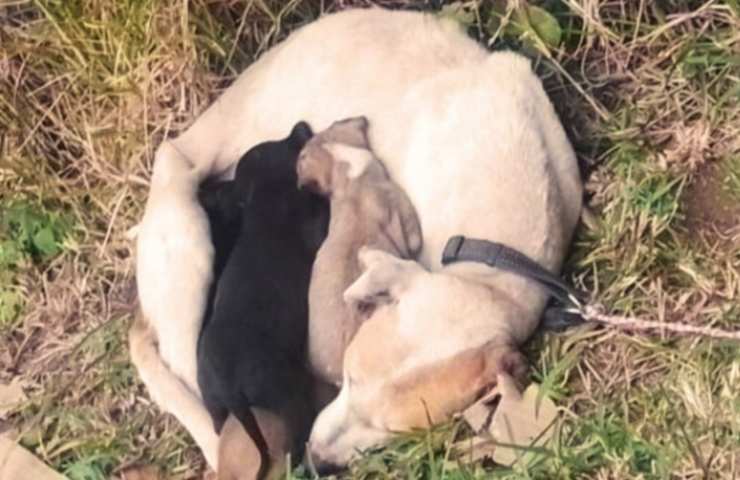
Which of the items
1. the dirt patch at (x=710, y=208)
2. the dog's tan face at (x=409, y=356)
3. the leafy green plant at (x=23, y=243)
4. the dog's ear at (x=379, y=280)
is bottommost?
the dirt patch at (x=710, y=208)

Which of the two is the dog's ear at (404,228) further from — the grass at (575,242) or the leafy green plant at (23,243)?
the leafy green plant at (23,243)

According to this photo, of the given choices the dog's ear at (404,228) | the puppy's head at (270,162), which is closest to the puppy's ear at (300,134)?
the puppy's head at (270,162)

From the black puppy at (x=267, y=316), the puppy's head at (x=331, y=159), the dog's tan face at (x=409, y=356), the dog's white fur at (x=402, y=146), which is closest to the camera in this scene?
the dog's tan face at (x=409, y=356)

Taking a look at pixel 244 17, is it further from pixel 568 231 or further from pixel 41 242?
pixel 568 231

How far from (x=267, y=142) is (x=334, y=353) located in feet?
2.12

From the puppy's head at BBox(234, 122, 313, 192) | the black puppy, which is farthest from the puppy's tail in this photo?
the puppy's head at BBox(234, 122, 313, 192)

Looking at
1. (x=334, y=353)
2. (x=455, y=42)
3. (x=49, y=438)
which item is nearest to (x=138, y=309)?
(x=49, y=438)

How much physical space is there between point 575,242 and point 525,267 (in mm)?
366

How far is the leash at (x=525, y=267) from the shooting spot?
4129 mm

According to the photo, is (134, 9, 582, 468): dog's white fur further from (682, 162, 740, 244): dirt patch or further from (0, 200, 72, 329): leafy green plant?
(0, 200, 72, 329): leafy green plant

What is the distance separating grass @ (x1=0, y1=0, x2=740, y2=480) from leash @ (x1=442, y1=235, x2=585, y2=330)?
0.05 meters

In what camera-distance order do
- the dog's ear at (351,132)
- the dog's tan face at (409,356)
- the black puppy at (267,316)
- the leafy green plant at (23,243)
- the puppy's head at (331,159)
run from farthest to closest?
1. the leafy green plant at (23,243)
2. the dog's ear at (351,132)
3. the puppy's head at (331,159)
4. the black puppy at (267,316)
5. the dog's tan face at (409,356)

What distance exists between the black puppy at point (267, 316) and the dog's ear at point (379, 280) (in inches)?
6.5

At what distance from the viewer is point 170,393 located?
4395 mm
